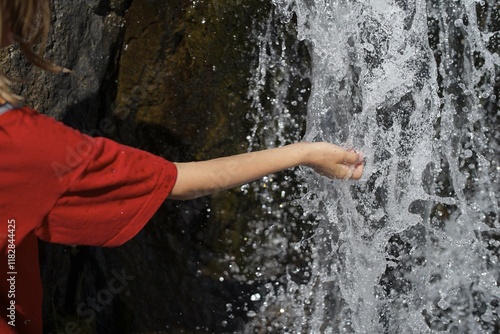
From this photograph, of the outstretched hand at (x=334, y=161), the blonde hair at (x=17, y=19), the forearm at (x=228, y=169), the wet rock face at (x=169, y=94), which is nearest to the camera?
the blonde hair at (x=17, y=19)

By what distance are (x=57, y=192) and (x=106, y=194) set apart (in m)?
0.10

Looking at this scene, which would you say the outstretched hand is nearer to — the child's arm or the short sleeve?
the child's arm

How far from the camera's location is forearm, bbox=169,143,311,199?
1.43m

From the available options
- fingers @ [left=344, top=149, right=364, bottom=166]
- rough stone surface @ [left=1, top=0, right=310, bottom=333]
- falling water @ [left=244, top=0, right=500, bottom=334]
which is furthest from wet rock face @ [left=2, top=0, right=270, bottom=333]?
fingers @ [left=344, top=149, right=364, bottom=166]

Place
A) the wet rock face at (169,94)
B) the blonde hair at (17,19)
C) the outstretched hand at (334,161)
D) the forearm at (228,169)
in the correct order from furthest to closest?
the wet rock face at (169,94)
the outstretched hand at (334,161)
the forearm at (228,169)
the blonde hair at (17,19)

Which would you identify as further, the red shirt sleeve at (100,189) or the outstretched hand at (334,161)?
the outstretched hand at (334,161)

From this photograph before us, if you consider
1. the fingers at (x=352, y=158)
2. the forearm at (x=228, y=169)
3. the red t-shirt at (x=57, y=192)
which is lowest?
the red t-shirt at (x=57, y=192)

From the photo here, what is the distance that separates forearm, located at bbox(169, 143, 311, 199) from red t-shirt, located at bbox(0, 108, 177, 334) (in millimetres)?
37

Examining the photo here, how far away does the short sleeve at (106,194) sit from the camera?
1.28 m

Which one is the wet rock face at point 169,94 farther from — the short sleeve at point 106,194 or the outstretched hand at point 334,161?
the short sleeve at point 106,194

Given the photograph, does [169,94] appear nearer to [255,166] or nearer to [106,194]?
[255,166]

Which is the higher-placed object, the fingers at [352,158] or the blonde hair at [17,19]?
the fingers at [352,158]

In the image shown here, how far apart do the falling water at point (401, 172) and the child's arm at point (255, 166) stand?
703mm

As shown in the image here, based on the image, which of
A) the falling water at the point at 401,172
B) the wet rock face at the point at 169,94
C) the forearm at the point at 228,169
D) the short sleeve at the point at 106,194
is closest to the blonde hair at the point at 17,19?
the short sleeve at the point at 106,194
